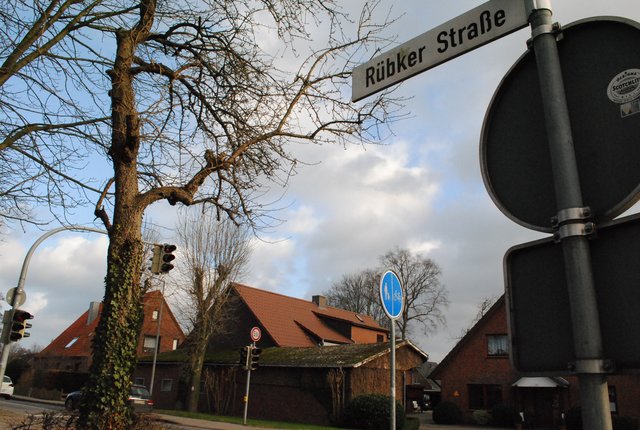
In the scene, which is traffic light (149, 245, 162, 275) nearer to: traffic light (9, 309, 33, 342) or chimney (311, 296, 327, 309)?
→ traffic light (9, 309, 33, 342)

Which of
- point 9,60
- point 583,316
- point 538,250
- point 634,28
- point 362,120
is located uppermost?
point 9,60

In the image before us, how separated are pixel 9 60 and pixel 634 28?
8.80 m

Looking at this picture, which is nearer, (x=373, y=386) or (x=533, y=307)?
(x=533, y=307)

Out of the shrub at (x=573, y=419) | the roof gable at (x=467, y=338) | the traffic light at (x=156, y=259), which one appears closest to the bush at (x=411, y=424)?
the shrub at (x=573, y=419)

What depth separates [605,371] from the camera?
1.60 meters

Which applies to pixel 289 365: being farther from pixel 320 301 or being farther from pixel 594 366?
pixel 594 366

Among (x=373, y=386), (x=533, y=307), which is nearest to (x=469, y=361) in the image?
(x=373, y=386)

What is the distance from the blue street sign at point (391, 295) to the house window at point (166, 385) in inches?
1354

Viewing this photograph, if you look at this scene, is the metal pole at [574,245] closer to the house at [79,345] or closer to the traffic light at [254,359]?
the traffic light at [254,359]

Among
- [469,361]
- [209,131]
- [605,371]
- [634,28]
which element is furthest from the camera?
[469,361]

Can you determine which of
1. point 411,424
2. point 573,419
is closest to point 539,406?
point 573,419

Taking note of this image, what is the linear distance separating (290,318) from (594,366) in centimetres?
3913

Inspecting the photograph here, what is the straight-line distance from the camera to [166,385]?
36.6 meters

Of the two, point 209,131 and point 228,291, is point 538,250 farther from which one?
point 228,291
